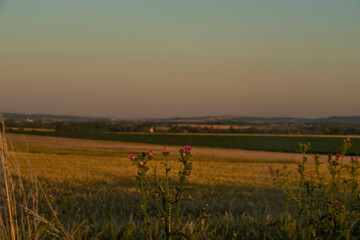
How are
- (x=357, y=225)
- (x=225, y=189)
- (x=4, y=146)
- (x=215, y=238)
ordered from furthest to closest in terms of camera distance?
(x=225, y=189) < (x=215, y=238) < (x=357, y=225) < (x=4, y=146)

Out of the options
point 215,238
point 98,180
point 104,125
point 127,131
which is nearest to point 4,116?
point 215,238

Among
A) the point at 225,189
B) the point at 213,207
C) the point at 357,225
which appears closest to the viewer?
the point at 357,225

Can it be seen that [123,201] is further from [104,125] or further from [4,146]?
[104,125]

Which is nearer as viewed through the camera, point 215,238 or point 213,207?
point 215,238

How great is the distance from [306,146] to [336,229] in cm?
87

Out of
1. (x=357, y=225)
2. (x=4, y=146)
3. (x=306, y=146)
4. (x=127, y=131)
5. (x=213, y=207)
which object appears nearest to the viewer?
(x=4, y=146)

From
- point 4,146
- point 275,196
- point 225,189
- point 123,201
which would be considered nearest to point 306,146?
point 4,146

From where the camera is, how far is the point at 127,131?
77.8 m

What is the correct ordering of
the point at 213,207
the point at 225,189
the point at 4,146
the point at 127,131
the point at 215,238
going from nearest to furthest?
the point at 4,146, the point at 215,238, the point at 213,207, the point at 225,189, the point at 127,131

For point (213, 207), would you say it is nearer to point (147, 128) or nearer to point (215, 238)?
point (215, 238)

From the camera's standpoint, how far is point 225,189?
9.80 metres

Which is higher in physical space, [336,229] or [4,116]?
[4,116]

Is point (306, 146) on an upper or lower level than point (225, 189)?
upper

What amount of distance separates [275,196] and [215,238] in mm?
5256
